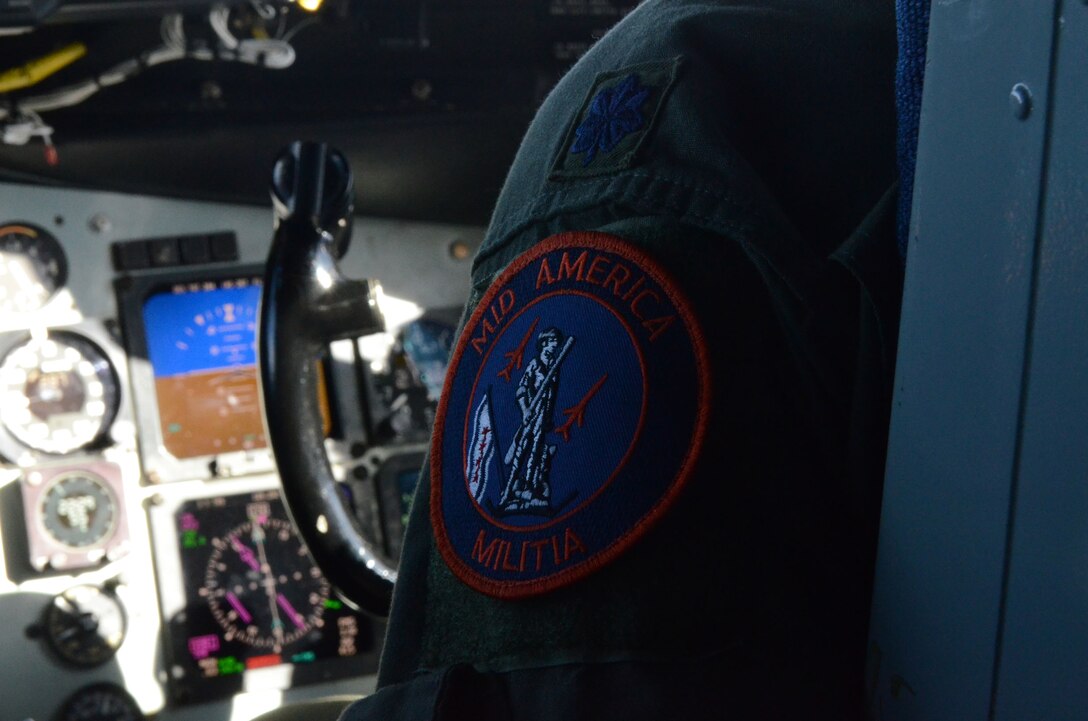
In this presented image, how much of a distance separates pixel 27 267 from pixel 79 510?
501 mm

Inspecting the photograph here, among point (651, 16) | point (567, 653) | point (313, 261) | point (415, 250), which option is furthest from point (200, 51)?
point (567, 653)

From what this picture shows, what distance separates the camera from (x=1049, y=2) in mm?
351

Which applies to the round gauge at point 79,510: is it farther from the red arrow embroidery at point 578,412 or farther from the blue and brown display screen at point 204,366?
the red arrow embroidery at point 578,412

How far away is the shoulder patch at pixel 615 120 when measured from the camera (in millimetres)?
519

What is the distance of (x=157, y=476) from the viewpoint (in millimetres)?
2545

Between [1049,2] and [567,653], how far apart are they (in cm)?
27

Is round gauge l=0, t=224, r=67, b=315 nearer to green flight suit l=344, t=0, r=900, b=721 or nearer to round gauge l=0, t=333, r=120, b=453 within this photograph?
round gauge l=0, t=333, r=120, b=453

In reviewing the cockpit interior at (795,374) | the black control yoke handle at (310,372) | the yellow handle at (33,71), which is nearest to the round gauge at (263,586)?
the yellow handle at (33,71)

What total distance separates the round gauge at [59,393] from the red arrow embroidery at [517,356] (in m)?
2.21

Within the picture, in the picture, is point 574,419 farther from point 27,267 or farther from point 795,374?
point 27,267

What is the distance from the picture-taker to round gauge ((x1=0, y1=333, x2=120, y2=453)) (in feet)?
8.24

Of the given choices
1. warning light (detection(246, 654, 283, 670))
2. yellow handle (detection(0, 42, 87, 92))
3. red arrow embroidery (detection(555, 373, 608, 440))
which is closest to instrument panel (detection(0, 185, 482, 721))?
warning light (detection(246, 654, 283, 670))

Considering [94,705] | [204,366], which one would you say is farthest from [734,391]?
[94,705]

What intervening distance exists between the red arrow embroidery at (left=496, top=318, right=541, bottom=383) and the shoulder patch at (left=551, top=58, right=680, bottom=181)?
0.08 m
